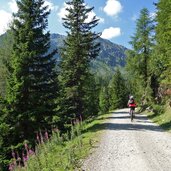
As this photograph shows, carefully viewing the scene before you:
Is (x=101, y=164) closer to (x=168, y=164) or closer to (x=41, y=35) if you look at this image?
(x=168, y=164)

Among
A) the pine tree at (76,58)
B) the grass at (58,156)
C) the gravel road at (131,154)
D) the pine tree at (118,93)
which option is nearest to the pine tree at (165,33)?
the pine tree at (76,58)

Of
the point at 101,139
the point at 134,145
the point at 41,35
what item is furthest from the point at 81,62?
the point at 134,145

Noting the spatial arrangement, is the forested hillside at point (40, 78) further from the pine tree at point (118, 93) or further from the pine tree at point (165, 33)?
the pine tree at point (118, 93)

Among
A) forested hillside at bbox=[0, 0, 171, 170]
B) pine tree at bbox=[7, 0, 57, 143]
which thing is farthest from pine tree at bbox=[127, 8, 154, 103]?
pine tree at bbox=[7, 0, 57, 143]

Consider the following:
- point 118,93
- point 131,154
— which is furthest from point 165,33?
point 118,93

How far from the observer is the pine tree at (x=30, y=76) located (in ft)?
75.3

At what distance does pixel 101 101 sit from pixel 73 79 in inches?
2700

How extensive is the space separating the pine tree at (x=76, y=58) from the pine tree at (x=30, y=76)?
260 inches

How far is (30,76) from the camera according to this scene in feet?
82.0

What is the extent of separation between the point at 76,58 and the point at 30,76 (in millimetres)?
9897

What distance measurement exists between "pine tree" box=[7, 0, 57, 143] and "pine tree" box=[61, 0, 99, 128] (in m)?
6.61

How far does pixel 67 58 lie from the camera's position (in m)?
34.2

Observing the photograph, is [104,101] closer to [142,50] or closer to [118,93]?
[118,93]

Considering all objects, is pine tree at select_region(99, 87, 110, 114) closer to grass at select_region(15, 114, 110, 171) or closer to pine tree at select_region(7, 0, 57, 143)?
pine tree at select_region(7, 0, 57, 143)
